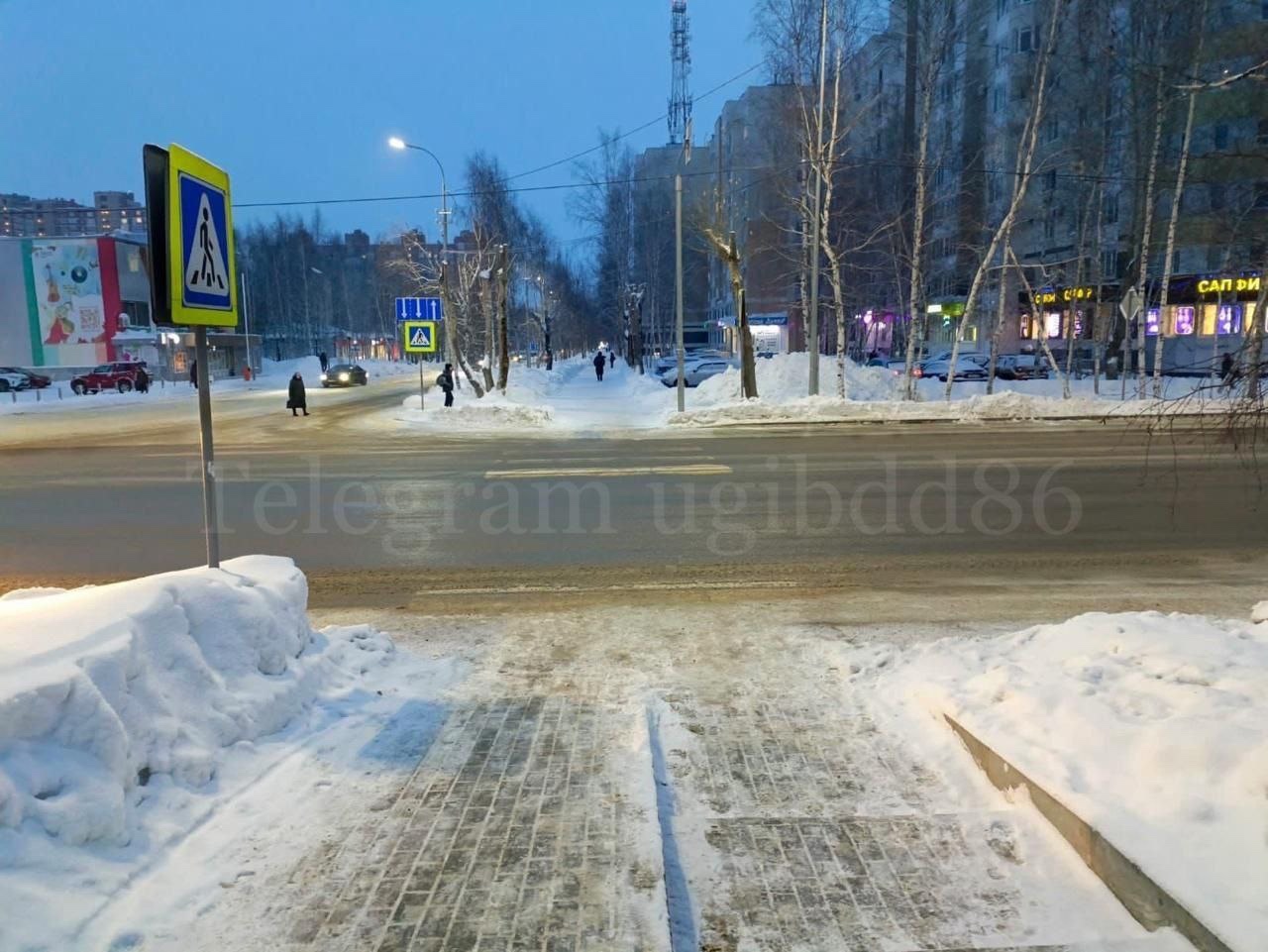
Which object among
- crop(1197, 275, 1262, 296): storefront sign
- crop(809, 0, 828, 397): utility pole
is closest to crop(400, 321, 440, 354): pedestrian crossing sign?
crop(809, 0, 828, 397): utility pole

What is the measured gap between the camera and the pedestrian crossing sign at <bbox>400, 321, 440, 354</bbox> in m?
24.5

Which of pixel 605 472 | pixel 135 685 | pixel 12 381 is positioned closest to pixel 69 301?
pixel 12 381

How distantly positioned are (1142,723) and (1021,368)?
44.7 m

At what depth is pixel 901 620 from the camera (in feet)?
21.2

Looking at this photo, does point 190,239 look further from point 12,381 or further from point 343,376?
point 12,381

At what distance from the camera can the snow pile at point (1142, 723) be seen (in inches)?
117

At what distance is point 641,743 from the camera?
14.3 feet

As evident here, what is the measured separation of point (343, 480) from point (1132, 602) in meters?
11.3

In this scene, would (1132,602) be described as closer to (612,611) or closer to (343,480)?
(612,611)

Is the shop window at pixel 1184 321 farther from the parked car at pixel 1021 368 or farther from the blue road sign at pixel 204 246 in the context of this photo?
the blue road sign at pixel 204 246

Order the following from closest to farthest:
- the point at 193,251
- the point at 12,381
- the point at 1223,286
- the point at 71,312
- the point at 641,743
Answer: the point at 641,743, the point at 193,251, the point at 1223,286, the point at 12,381, the point at 71,312

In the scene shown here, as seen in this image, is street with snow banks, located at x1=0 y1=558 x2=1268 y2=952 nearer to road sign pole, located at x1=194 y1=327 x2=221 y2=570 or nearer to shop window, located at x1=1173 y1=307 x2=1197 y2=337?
road sign pole, located at x1=194 y1=327 x2=221 y2=570

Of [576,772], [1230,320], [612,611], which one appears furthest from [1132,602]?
[1230,320]

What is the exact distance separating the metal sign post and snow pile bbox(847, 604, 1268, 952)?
14.3 feet
